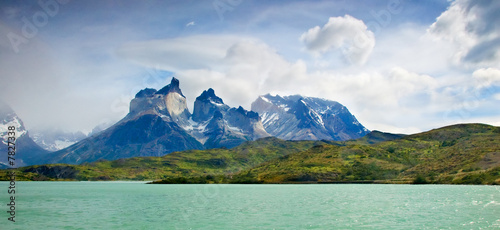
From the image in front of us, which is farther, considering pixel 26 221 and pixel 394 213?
pixel 394 213

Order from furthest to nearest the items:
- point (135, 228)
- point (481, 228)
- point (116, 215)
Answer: point (116, 215) → point (135, 228) → point (481, 228)

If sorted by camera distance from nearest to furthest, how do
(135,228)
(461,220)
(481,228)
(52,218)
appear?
1. (481,228)
2. (135,228)
3. (461,220)
4. (52,218)

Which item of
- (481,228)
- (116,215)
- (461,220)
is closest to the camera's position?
(481,228)

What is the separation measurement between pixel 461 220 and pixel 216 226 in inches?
1838

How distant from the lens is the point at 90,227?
70.2 meters

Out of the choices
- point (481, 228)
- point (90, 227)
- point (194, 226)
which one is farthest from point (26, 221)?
point (481, 228)

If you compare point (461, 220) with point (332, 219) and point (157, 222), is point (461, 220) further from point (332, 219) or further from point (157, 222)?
point (157, 222)

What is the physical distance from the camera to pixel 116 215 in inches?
3538

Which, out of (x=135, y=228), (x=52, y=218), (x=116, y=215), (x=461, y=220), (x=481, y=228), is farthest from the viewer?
(x=116, y=215)

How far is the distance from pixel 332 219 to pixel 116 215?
48966mm

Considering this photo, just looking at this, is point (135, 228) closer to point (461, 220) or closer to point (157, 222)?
point (157, 222)

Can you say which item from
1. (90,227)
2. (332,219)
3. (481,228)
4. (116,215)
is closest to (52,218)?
(116,215)

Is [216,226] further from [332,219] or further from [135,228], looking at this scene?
[332,219]

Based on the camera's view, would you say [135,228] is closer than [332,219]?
Yes
